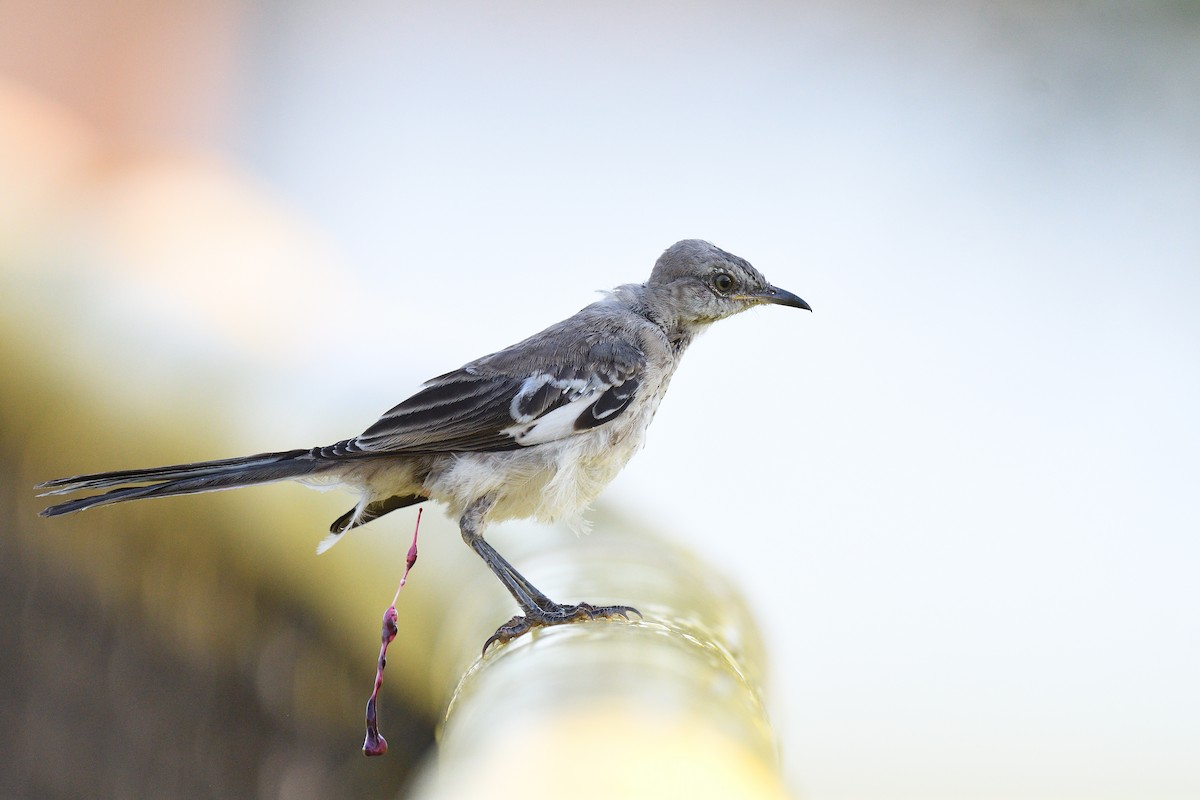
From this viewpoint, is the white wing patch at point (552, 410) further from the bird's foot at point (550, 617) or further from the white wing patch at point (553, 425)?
the bird's foot at point (550, 617)

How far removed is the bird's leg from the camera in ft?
4.01

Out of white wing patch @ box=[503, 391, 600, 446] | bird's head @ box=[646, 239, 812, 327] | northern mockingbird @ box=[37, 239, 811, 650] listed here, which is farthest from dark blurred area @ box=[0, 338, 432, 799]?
bird's head @ box=[646, 239, 812, 327]

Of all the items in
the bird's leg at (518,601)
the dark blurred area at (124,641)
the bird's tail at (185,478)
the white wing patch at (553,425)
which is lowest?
the dark blurred area at (124,641)

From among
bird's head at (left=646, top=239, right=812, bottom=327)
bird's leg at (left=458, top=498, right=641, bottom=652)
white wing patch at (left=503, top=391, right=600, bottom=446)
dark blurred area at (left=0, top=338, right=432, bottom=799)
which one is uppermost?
bird's head at (left=646, top=239, right=812, bottom=327)

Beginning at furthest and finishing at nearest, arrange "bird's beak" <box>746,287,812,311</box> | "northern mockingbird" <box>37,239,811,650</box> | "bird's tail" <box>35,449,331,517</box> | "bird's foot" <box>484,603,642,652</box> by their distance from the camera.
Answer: "bird's beak" <box>746,287,812,311</box> < "northern mockingbird" <box>37,239,811,650</box> < "bird's foot" <box>484,603,642,652</box> < "bird's tail" <box>35,449,331,517</box>

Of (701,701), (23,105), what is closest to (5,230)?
(23,105)

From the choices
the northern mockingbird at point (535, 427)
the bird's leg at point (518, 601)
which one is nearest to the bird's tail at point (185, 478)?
the northern mockingbird at point (535, 427)

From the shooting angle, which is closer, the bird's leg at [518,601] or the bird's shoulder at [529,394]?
the bird's leg at [518,601]

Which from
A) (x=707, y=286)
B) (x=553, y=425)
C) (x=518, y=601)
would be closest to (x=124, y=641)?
(x=518, y=601)

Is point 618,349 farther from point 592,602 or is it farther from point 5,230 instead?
point 5,230

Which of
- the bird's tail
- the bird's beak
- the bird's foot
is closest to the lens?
the bird's tail

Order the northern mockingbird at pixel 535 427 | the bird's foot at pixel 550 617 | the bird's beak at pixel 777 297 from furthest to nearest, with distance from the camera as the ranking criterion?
the bird's beak at pixel 777 297
the northern mockingbird at pixel 535 427
the bird's foot at pixel 550 617

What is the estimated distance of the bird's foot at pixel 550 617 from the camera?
3.96ft

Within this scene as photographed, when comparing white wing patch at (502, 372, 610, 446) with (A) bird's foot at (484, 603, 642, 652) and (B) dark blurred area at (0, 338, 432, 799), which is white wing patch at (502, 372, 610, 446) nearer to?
(A) bird's foot at (484, 603, 642, 652)
